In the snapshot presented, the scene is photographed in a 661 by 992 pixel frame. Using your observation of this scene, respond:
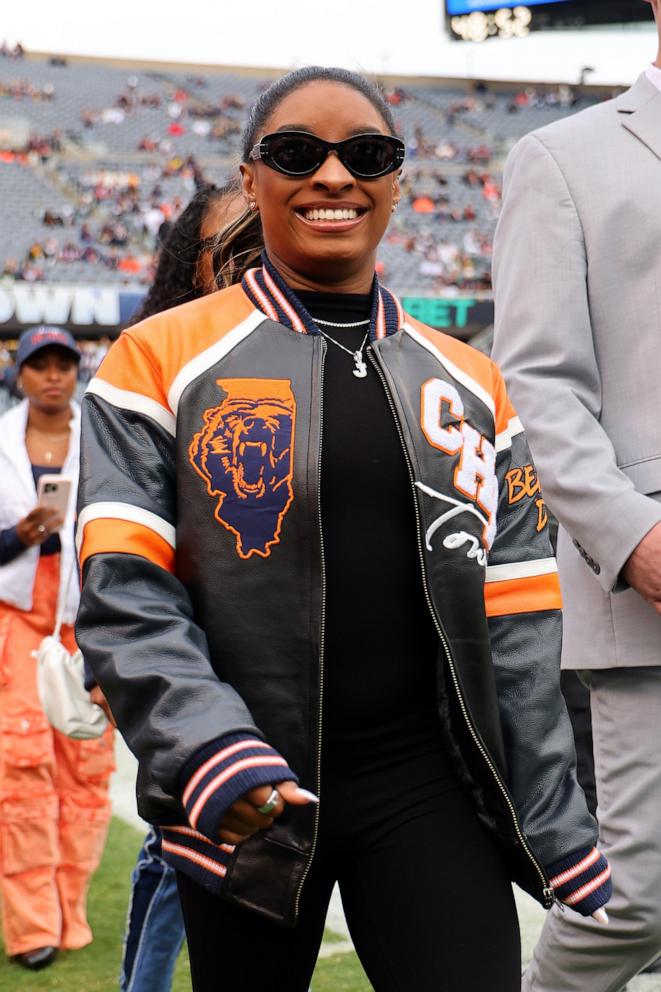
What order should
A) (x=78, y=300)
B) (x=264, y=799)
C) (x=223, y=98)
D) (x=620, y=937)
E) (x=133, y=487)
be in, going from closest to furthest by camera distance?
(x=264, y=799) < (x=133, y=487) < (x=620, y=937) < (x=78, y=300) < (x=223, y=98)

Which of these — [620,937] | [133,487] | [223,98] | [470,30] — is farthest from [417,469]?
[223,98]

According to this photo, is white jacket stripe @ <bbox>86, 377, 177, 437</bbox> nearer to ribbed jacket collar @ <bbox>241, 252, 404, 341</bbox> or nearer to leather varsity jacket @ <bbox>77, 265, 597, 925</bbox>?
leather varsity jacket @ <bbox>77, 265, 597, 925</bbox>

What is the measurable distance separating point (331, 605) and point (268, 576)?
0.37ft

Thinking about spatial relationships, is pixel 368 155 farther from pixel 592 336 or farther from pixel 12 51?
pixel 12 51

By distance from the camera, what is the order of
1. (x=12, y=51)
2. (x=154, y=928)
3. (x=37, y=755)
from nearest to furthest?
(x=154, y=928), (x=37, y=755), (x=12, y=51)

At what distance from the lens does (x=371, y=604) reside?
193 centimetres

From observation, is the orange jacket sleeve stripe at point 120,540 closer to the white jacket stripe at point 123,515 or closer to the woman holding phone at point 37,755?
the white jacket stripe at point 123,515

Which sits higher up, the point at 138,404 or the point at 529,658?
the point at 138,404

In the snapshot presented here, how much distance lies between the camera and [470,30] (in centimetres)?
1892

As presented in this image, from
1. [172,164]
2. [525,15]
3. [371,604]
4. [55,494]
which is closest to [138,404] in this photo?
[371,604]

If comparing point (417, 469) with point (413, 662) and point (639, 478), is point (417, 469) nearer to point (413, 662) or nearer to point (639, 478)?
point (413, 662)

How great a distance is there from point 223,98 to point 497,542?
4006 centimetres

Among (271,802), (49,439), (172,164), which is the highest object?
(172,164)

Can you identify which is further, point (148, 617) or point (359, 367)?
point (359, 367)
